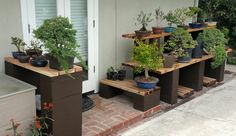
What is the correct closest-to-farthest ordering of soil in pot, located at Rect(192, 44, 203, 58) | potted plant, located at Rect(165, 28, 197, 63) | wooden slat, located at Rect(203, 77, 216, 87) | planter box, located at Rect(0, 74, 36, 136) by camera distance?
1. planter box, located at Rect(0, 74, 36, 136)
2. potted plant, located at Rect(165, 28, 197, 63)
3. soil in pot, located at Rect(192, 44, 203, 58)
4. wooden slat, located at Rect(203, 77, 216, 87)

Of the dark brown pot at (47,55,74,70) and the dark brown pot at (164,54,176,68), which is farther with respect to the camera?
the dark brown pot at (164,54,176,68)

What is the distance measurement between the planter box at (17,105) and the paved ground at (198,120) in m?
1.41

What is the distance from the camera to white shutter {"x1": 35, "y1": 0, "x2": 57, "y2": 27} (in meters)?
4.20

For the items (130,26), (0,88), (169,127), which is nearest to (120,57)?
(130,26)

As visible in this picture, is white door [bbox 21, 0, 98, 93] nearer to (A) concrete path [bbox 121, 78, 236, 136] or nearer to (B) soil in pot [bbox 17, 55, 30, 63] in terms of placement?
(B) soil in pot [bbox 17, 55, 30, 63]

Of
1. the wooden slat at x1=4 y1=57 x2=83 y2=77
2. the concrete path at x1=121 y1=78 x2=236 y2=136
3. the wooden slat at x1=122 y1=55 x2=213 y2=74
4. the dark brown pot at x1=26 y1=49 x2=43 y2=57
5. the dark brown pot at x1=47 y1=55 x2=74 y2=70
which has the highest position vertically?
the dark brown pot at x1=26 y1=49 x2=43 y2=57

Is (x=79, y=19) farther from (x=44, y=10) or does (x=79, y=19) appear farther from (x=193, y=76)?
(x=193, y=76)

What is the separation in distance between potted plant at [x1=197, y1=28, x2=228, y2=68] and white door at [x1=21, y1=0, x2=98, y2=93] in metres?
2.21

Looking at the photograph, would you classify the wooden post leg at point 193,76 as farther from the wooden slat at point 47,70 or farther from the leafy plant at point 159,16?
the wooden slat at point 47,70

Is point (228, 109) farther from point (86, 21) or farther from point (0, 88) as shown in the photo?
point (0, 88)

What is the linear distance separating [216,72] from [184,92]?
4.46ft

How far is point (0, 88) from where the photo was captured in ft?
10.6

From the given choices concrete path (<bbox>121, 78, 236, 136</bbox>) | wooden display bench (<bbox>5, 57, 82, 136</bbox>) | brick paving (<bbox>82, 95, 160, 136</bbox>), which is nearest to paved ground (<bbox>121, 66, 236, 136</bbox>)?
concrete path (<bbox>121, 78, 236, 136</bbox>)

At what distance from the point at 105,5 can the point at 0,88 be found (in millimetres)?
2557
